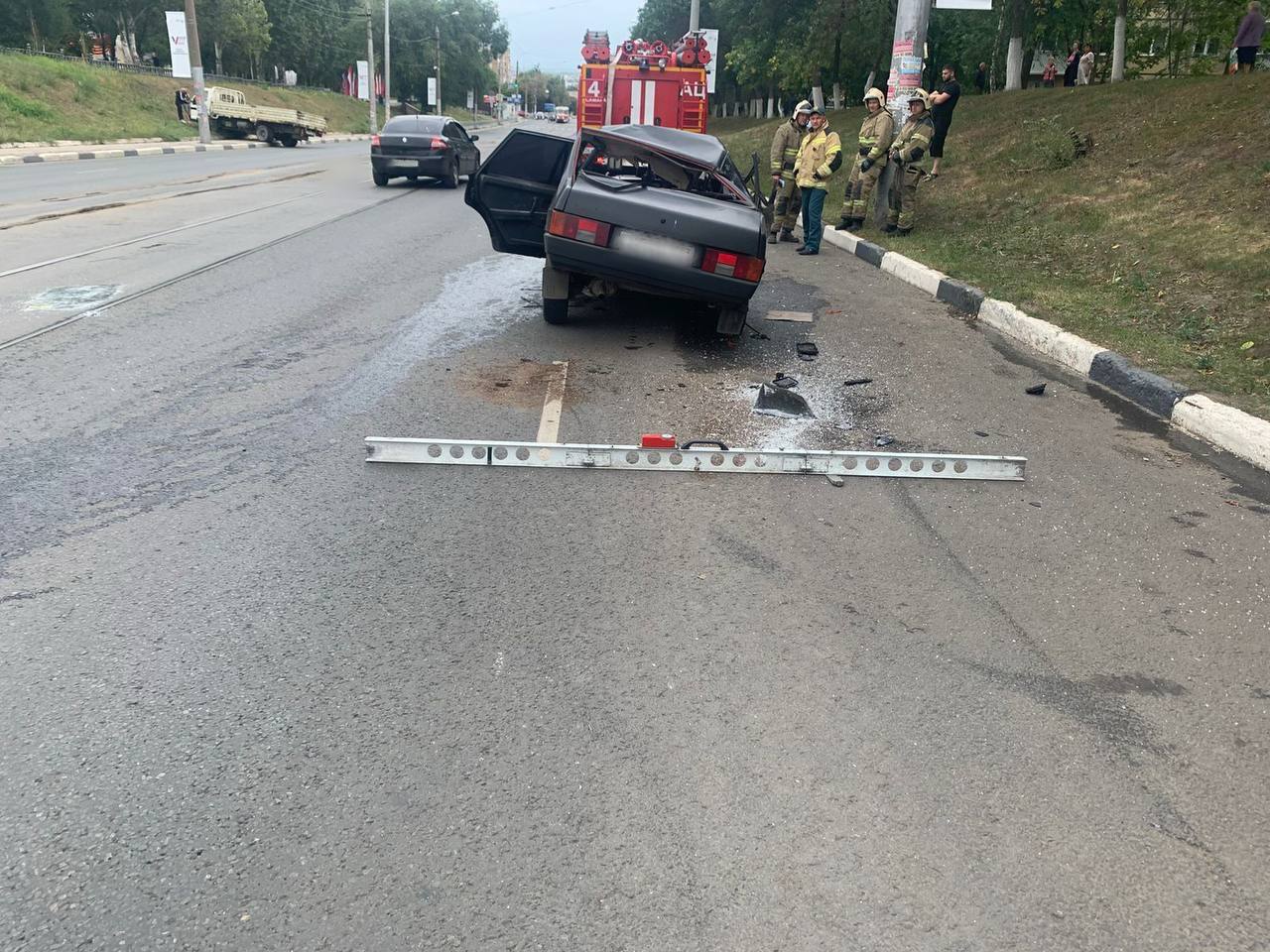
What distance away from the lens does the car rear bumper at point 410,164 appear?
20.5 meters

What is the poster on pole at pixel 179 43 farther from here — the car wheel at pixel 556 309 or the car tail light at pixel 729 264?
the car tail light at pixel 729 264

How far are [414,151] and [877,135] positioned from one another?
36.9 feet

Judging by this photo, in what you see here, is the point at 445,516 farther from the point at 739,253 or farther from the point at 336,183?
the point at 336,183

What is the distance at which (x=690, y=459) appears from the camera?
200 inches

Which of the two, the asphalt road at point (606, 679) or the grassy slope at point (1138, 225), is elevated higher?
the grassy slope at point (1138, 225)

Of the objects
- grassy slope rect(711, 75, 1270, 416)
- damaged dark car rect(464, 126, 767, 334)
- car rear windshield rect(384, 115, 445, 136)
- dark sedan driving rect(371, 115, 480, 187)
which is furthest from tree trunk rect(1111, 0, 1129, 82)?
damaged dark car rect(464, 126, 767, 334)

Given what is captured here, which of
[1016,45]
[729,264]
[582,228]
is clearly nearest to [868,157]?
[729,264]

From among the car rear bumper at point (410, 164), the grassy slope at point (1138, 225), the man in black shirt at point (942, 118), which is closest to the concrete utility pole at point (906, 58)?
the grassy slope at point (1138, 225)

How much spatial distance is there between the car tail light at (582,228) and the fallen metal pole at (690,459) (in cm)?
242

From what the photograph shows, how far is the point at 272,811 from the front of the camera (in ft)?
8.05

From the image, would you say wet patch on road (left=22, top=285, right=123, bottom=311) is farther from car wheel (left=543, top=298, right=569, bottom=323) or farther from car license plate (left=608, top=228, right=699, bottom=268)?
car license plate (left=608, top=228, right=699, bottom=268)

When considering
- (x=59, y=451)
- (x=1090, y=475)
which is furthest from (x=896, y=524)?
(x=59, y=451)

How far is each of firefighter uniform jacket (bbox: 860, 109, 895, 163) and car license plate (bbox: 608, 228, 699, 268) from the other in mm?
7012

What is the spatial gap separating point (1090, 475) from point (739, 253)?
9.68 feet
